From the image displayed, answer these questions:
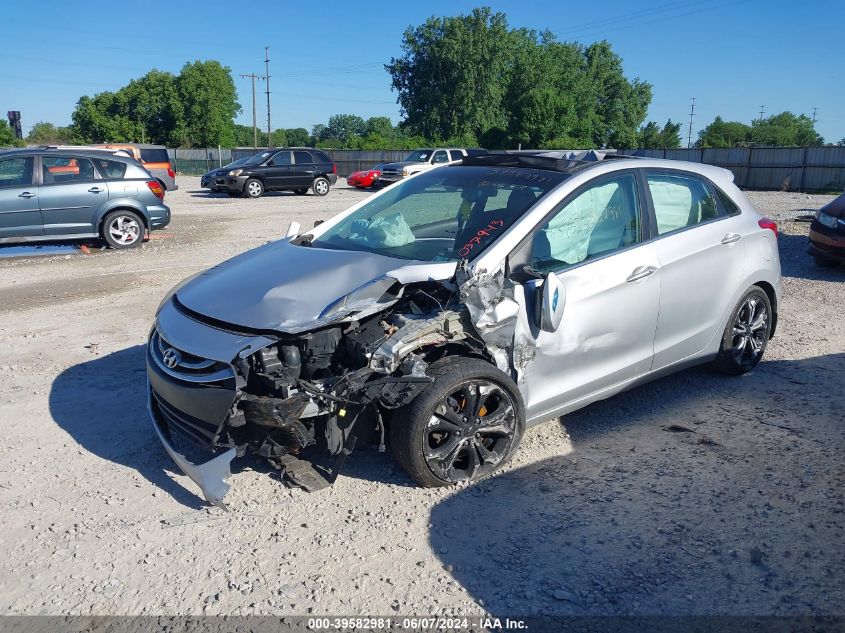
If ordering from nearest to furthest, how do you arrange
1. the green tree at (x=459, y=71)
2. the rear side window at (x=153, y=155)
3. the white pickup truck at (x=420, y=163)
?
the rear side window at (x=153, y=155)
the white pickup truck at (x=420, y=163)
the green tree at (x=459, y=71)

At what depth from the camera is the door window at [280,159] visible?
25156mm

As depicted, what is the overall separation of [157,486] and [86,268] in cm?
765

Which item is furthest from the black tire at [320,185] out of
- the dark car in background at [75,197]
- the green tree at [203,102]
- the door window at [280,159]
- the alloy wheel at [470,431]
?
the green tree at [203,102]

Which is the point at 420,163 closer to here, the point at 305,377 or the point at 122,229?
the point at 122,229

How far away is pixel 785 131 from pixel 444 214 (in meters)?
114

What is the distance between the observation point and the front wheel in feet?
39.8

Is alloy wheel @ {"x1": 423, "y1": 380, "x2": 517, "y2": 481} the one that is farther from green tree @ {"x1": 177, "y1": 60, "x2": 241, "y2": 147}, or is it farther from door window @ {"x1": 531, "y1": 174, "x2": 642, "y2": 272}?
green tree @ {"x1": 177, "y1": 60, "x2": 241, "y2": 147}

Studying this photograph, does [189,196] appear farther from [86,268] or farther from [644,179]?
[644,179]

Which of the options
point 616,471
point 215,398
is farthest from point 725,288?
point 215,398

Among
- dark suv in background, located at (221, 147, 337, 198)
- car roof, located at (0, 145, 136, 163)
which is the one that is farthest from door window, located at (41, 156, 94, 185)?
dark suv in background, located at (221, 147, 337, 198)

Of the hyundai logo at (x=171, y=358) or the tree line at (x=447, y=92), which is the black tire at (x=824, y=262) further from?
the tree line at (x=447, y=92)

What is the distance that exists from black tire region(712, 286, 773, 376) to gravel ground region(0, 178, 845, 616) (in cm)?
16

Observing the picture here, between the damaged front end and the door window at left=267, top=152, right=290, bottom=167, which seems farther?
the door window at left=267, top=152, right=290, bottom=167

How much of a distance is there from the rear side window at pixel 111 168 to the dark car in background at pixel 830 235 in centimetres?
1082
